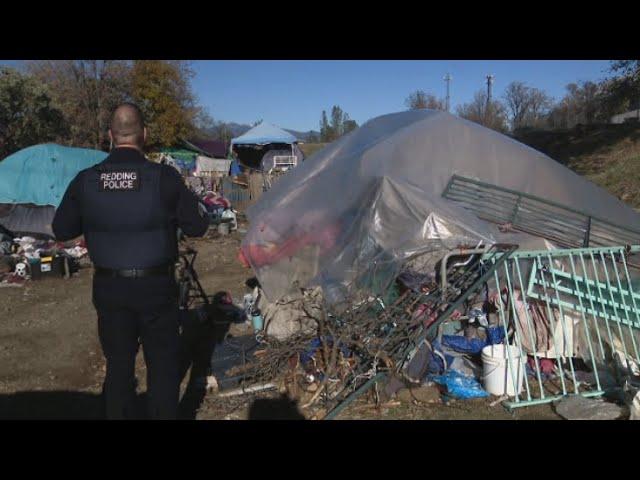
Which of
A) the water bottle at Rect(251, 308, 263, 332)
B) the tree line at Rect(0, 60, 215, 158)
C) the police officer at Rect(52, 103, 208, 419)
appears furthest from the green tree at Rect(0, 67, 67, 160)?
the police officer at Rect(52, 103, 208, 419)

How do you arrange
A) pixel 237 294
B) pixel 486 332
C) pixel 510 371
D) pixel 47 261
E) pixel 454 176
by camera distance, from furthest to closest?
pixel 47 261 < pixel 237 294 < pixel 454 176 < pixel 486 332 < pixel 510 371

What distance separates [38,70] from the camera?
106 feet

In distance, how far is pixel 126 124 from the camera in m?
2.96

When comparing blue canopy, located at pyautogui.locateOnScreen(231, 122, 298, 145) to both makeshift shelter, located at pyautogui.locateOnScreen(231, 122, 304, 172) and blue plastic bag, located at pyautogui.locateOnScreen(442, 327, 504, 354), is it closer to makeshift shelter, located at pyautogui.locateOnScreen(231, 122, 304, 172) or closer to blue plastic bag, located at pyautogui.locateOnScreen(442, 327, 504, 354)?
makeshift shelter, located at pyautogui.locateOnScreen(231, 122, 304, 172)

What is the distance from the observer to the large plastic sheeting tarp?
5750 mm

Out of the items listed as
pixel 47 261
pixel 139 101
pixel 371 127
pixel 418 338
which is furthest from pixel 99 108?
pixel 418 338

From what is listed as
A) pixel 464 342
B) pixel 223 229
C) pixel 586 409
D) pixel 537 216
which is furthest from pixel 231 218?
pixel 586 409

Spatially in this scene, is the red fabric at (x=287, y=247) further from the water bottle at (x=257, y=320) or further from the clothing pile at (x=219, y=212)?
the clothing pile at (x=219, y=212)

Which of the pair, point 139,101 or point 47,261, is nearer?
point 47,261

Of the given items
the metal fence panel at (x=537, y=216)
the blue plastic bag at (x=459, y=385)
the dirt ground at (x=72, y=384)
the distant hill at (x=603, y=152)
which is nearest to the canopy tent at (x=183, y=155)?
the distant hill at (x=603, y=152)

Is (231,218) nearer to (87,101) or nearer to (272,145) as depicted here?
(272,145)

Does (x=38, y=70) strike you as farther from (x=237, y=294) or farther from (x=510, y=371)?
(x=510, y=371)

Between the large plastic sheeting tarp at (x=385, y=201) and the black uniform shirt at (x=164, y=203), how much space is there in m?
2.88

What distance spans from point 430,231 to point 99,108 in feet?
104
